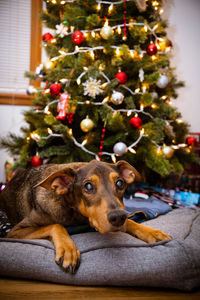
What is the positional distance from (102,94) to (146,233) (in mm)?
1836

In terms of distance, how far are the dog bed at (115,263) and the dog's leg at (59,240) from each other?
54 millimetres

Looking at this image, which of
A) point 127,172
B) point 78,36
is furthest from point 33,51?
point 127,172

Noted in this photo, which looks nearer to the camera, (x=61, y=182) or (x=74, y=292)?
(x=74, y=292)

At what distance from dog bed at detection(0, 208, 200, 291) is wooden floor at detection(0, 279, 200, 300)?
3 centimetres

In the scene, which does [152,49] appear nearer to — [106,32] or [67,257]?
[106,32]

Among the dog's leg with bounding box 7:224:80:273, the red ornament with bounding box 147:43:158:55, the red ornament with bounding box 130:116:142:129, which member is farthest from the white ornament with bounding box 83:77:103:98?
the dog's leg with bounding box 7:224:80:273

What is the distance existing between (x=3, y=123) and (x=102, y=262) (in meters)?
3.66

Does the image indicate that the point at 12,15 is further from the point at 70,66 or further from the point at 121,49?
the point at 121,49

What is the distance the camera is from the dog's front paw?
4.54ft

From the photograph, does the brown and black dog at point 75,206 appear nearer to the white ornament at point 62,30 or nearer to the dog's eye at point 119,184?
the dog's eye at point 119,184

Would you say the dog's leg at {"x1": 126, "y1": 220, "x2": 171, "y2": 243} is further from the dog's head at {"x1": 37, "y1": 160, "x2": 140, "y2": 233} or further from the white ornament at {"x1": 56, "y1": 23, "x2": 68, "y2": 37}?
the white ornament at {"x1": 56, "y1": 23, "x2": 68, "y2": 37}

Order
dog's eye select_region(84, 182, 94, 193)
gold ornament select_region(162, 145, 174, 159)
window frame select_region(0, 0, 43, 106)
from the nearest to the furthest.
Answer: dog's eye select_region(84, 182, 94, 193)
gold ornament select_region(162, 145, 174, 159)
window frame select_region(0, 0, 43, 106)

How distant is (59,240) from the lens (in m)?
1.51

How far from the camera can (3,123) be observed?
4.49 m
